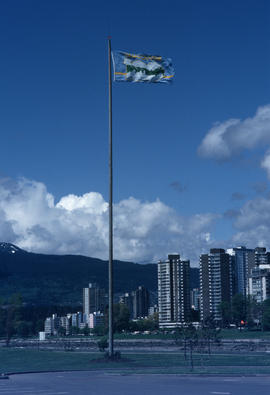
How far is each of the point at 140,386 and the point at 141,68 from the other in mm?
26798

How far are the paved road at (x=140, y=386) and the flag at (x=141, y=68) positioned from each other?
2305cm

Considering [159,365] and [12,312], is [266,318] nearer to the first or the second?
[12,312]

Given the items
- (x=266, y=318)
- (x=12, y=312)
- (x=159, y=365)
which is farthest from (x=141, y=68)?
(x=266, y=318)

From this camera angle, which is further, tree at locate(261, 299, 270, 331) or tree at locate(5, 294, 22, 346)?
tree at locate(261, 299, 270, 331)

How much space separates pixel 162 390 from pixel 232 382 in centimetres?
544

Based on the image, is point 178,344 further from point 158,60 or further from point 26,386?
point 26,386

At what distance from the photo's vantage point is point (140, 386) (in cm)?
2862

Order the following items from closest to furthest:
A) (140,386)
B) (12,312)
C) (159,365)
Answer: (140,386) < (159,365) < (12,312)

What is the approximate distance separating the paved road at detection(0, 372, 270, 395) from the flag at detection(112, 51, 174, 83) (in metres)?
23.1

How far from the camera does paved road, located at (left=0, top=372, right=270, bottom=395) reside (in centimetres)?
2556

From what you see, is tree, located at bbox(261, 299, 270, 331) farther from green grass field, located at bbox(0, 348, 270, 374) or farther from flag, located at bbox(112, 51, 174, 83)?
flag, located at bbox(112, 51, 174, 83)

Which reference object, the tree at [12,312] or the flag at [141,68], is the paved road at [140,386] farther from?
the tree at [12,312]

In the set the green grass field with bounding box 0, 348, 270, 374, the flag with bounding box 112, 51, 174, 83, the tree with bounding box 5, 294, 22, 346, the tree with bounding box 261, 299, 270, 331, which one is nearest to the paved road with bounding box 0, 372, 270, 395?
the green grass field with bounding box 0, 348, 270, 374

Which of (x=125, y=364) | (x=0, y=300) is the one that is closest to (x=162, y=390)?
(x=125, y=364)
